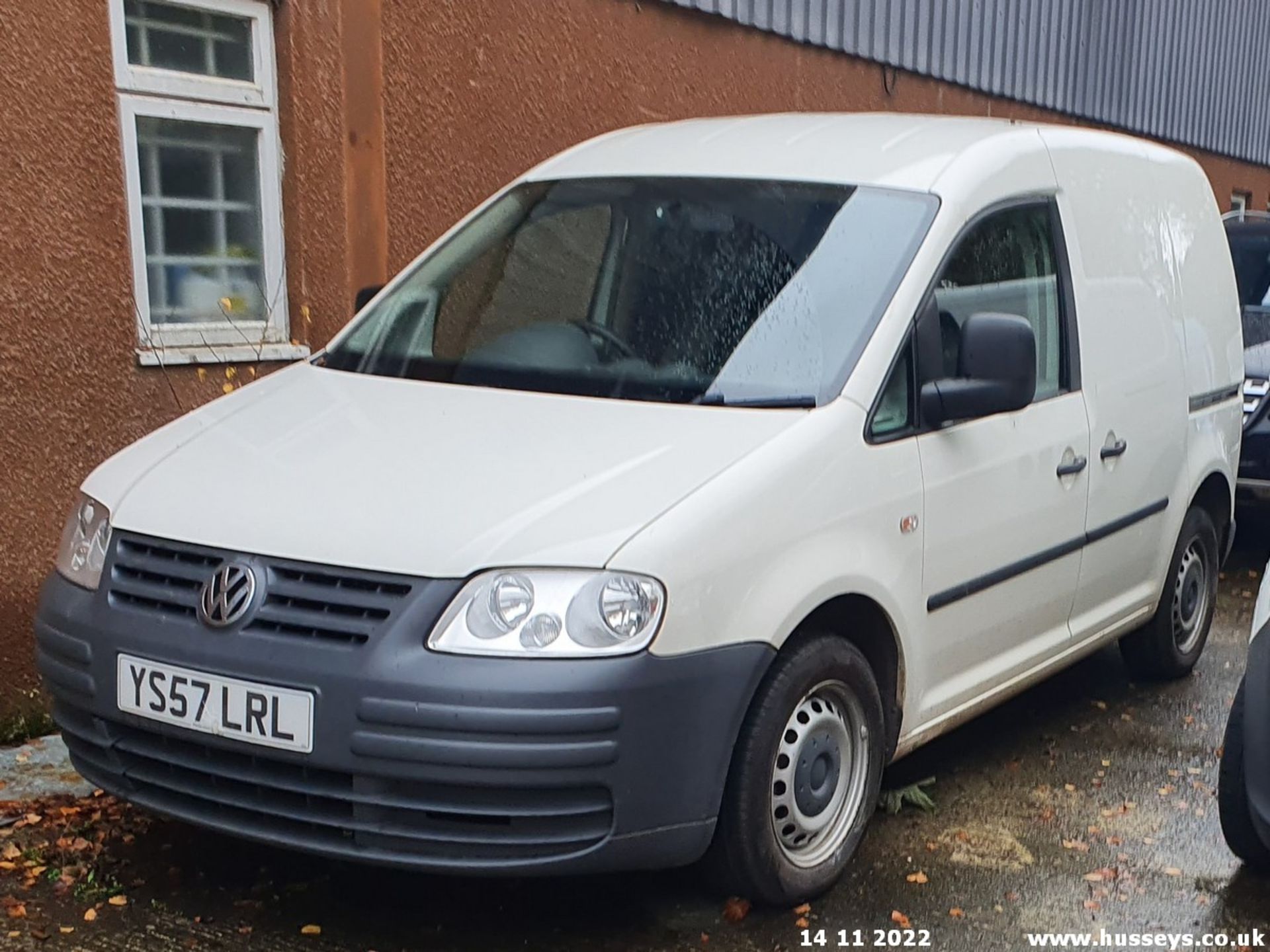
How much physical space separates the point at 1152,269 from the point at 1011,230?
3.45ft

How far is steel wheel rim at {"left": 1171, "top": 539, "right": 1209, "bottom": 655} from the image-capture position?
559cm

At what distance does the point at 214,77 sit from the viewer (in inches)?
225

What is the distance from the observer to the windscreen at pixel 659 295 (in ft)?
12.5

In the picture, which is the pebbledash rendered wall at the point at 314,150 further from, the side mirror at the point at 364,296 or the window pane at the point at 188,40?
the side mirror at the point at 364,296

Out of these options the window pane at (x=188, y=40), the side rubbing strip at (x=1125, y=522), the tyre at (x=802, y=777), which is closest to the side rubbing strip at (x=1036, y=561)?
the side rubbing strip at (x=1125, y=522)

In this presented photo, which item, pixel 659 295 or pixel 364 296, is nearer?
pixel 659 295

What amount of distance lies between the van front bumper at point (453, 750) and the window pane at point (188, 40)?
296cm

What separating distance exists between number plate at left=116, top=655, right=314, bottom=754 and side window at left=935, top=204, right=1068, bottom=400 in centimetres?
200

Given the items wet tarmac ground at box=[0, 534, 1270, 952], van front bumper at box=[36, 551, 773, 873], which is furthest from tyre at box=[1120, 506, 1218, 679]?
van front bumper at box=[36, 551, 773, 873]

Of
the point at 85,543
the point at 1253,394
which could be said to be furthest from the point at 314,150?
the point at 1253,394

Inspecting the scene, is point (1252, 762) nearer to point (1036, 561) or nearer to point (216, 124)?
→ point (1036, 561)

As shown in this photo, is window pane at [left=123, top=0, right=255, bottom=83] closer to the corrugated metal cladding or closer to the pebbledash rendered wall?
the pebbledash rendered wall

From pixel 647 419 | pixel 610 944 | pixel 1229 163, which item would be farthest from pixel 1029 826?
pixel 1229 163

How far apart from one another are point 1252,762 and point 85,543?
2.86 meters
